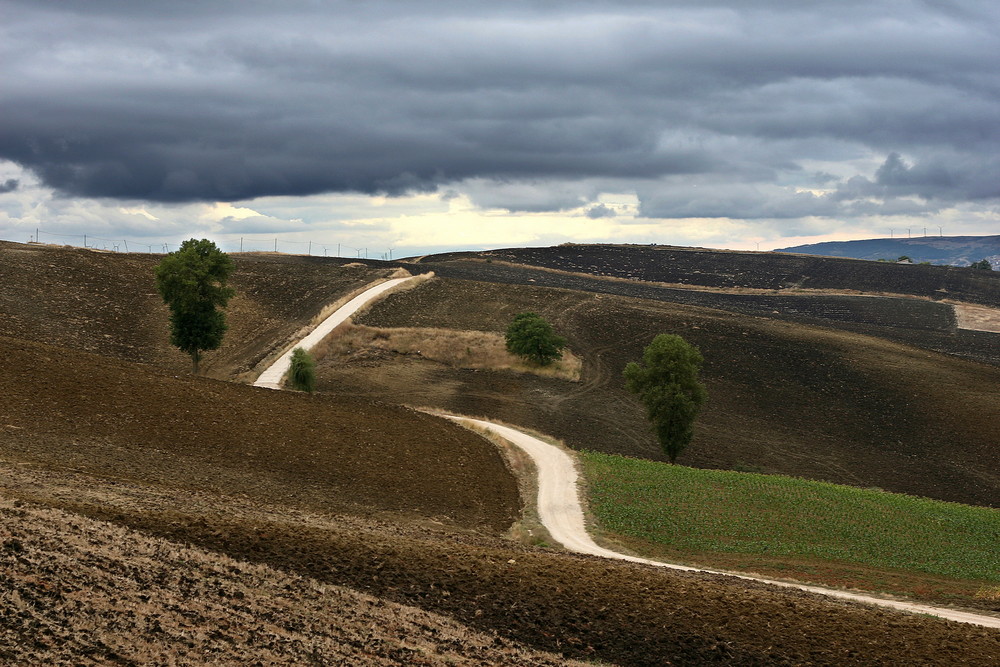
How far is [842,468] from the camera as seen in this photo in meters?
62.3

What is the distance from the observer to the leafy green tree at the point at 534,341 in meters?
78.8

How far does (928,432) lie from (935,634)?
55890 millimetres

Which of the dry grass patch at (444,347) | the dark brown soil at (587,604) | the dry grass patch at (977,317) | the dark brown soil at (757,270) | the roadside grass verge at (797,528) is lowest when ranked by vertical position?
the roadside grass verge at (797,528)

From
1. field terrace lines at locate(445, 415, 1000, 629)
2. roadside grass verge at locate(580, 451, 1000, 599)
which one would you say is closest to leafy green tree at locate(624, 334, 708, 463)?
field terrace lines at locate(445, 415, 1000, 629)

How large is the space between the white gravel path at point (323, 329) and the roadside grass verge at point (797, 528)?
3001 centimetres

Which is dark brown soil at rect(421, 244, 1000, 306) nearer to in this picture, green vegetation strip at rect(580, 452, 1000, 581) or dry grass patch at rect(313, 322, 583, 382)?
dry grass patch at rect(313, 322, 583, 382)

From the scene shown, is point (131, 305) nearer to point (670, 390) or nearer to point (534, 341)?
point (534, 341)

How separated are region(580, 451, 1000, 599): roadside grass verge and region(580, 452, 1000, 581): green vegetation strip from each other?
0.04m

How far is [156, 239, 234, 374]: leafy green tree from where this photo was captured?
214 feet

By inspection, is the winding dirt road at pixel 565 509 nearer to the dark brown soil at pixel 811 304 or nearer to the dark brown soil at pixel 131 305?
the dark brown soil at pixel 131 305

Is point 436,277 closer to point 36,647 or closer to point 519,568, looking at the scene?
point 519,568

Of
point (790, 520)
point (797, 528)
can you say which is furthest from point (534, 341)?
point (797, 528)

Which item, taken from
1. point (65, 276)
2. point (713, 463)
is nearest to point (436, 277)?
point (65, 276)

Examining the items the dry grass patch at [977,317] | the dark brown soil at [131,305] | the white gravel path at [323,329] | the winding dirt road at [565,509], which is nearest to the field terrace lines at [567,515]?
the winding dirt road at [565,509]
